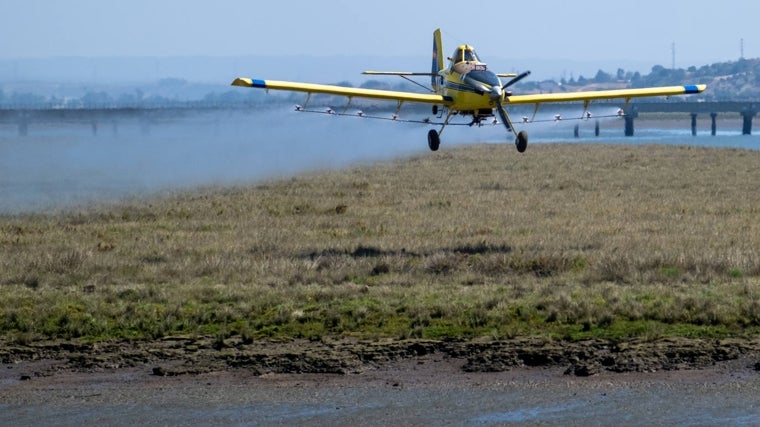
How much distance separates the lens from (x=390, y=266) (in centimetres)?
2739

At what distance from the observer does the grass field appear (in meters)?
21.7

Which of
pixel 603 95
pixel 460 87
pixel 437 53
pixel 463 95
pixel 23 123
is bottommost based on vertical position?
pixel 23 123

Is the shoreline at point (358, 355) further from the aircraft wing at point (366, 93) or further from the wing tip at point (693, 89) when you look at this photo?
the wing tip at point (693, 89)

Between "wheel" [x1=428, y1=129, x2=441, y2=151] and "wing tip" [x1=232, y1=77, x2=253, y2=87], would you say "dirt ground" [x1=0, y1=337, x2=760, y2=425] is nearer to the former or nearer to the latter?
"wing tip" [x1=232, y1=77, x2=253, y2=87]

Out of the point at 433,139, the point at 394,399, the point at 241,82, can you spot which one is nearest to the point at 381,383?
the point at 394,399

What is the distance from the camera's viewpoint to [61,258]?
1120 inches

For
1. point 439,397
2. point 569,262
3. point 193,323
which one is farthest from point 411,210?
point 439,397

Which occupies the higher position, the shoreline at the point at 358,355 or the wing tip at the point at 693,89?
the wing tip at the point at 693,89

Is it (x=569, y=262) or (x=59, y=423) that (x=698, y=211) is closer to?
(x=569, y=262)

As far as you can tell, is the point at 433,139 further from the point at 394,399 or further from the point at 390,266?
the point at 394,399

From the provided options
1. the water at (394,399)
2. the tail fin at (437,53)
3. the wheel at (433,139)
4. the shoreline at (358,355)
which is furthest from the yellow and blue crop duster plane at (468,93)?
the water at (394,399)

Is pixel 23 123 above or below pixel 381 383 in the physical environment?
below

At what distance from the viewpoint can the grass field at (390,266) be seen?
854 inches

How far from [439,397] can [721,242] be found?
601 inches
